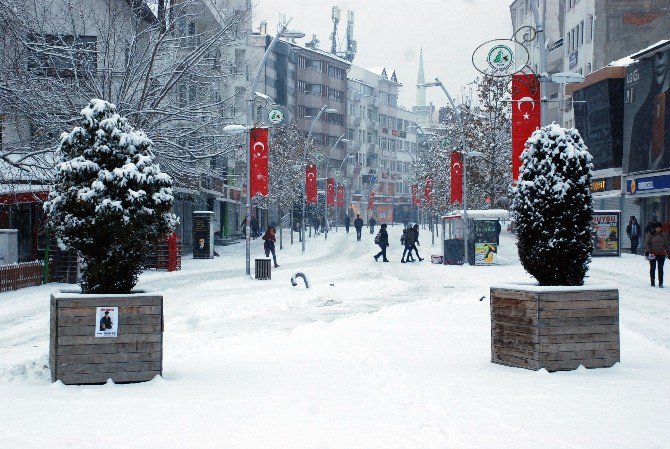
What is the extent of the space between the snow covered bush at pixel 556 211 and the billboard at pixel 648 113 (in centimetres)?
3414

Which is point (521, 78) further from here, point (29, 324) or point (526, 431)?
point (526, 431)

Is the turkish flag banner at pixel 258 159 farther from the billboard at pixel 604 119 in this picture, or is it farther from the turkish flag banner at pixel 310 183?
the billboard at pixel 604 119

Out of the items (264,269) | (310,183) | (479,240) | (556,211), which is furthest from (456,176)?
(556,211)

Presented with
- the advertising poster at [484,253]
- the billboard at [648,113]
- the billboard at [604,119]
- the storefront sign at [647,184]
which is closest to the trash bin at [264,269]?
the advertising poster at [484,253]

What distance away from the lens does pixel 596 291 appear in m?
9.71

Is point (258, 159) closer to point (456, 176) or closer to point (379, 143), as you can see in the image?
point (456, 176)

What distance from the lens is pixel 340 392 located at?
27.9 feet

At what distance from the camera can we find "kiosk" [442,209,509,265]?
3806cm

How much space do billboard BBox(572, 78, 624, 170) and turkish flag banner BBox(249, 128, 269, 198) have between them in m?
24.2

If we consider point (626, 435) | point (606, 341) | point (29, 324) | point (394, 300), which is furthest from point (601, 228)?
point (626, 435)

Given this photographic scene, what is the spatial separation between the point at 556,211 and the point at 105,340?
189 inches

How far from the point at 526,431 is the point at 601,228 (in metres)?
36.1

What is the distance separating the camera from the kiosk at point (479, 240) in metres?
38.1

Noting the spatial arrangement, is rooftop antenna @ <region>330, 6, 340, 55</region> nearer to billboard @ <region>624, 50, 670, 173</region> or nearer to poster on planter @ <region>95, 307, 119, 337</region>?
billboard @ <region>624, 50, 670, 173</region>
